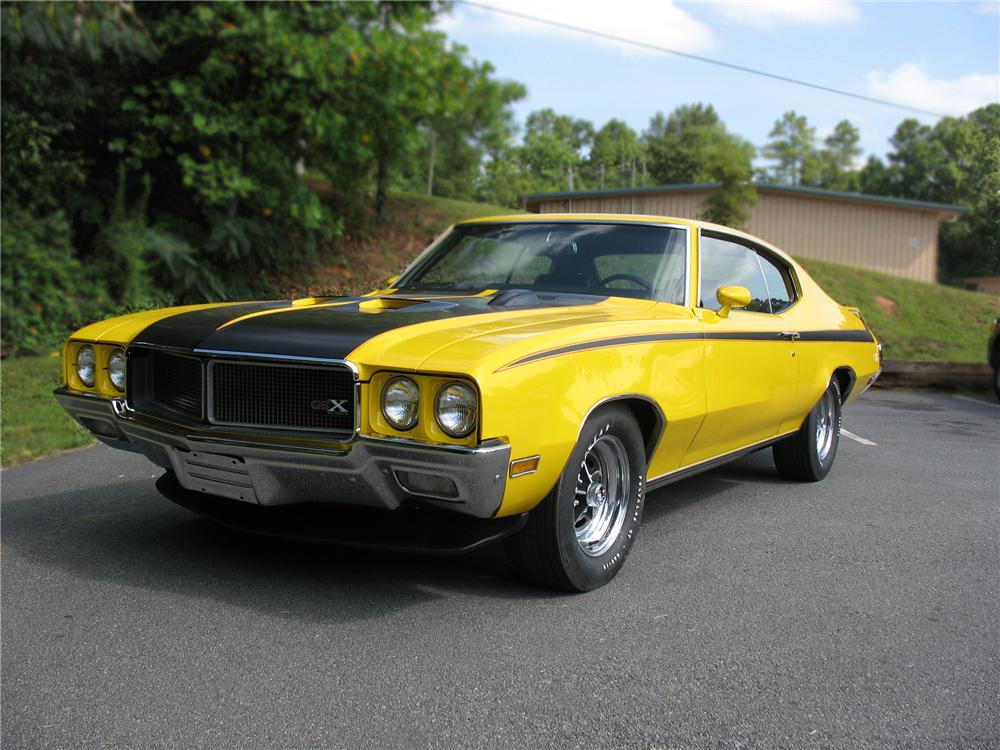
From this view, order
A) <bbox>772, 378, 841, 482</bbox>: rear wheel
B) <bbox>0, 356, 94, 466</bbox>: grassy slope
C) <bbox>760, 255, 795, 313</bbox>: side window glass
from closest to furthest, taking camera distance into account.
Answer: <bbox>760, 255, 795, 313</bbox>: side window glass, <bbox>772, 378, 841, 482</bbox>: rear wheel, <bbox>0, 356, 94, 466</bbox>: grassy slope

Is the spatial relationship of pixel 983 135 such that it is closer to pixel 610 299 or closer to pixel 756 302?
pixel 756 302

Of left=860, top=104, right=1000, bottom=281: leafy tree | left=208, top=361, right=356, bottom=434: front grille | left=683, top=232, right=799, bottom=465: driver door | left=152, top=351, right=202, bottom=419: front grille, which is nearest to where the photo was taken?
left=208, top=361, right=356, bottom=434: front grille

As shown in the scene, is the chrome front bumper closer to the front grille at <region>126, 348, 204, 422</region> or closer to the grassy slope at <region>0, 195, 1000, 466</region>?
the front grille at <region>126, 348, 204, 422</region>

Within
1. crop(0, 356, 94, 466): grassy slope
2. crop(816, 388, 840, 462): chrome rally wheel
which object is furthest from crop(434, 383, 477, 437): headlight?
crop(0, 356, 94, 466): grassy slope

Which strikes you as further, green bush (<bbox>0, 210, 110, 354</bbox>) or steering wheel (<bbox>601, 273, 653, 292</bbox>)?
green bush (<bbox>0, 210, 110, 354</bbox>)

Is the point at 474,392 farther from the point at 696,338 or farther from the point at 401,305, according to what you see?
the point at 696,338

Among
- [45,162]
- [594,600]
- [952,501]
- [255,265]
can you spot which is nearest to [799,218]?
[255,265]

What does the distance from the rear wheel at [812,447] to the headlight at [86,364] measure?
13.0ft

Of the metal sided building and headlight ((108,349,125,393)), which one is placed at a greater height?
the metal sided building

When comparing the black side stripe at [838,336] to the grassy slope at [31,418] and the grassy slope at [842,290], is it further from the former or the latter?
the grassy slope at [842,290]

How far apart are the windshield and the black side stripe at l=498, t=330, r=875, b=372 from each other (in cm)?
31

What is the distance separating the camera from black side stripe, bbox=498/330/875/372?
320 cm

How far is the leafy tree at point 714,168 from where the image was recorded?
22781mm

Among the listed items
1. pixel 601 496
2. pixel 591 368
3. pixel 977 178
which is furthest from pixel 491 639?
pixel 977 178
